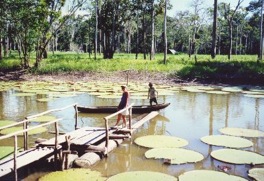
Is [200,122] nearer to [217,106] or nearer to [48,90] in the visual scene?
[217,106]

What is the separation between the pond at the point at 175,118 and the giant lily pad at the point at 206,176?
0.44 m

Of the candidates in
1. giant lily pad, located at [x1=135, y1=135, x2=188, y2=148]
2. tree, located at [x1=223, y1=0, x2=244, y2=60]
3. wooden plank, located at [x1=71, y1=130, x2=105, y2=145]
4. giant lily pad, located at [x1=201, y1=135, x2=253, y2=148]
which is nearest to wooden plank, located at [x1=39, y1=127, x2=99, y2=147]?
wooden plank, located at [x1=71, y1=130, x2=105, y2=145]

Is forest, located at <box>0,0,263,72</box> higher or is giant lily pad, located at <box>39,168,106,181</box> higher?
forest, located at <box>0,0,263,72</box>

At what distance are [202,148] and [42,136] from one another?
434 cm

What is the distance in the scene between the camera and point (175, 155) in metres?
7.35

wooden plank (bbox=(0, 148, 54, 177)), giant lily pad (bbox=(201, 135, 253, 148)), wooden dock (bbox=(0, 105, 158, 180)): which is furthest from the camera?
giant lily pad (bbox=(201, 135, 253, 148))

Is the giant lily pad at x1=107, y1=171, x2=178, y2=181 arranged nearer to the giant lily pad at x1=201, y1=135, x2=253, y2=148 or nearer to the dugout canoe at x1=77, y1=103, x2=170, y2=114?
the giant lily pad at x1=201, y1=135, x2=253, y2=148

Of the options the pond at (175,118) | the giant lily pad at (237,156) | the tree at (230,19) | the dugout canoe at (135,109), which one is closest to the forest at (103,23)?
the tree at (230,19)

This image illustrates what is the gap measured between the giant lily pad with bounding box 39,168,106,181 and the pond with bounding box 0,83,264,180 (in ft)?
1.16

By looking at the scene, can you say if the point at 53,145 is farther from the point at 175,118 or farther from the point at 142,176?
the point at 175,118

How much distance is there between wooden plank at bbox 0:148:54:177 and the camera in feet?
18.9

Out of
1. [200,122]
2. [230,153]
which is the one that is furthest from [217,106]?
[230,153]

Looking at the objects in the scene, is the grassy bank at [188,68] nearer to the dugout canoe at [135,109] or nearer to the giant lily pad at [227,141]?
the dugout canoe at [135,109]

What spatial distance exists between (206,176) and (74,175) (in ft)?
8.06
